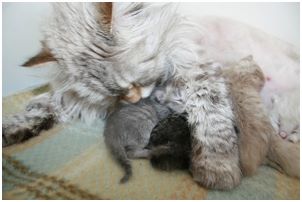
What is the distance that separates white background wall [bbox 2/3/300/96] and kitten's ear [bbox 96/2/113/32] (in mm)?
252

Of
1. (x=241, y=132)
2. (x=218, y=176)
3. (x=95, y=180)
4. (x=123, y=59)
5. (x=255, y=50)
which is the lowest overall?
(x=95, y=180)

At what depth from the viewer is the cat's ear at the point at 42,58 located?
145 centimetres

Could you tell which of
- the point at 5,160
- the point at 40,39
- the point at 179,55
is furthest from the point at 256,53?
the point at 5,160

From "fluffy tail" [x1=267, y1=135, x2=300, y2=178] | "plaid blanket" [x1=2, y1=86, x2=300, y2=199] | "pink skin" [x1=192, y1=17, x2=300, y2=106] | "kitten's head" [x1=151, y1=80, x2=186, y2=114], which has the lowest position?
"plaid blanket" [x1=2, y1=86, x2=300, y2=199]

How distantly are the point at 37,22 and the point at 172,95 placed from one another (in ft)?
2.10

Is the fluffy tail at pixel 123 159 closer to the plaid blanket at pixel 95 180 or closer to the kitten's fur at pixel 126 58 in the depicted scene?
the plaid blanket at pixel 95 180

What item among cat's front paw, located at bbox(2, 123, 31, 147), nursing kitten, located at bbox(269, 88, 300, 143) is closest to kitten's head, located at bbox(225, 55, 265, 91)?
nursing kitten, located at bbox(269, 88, 300, 143)

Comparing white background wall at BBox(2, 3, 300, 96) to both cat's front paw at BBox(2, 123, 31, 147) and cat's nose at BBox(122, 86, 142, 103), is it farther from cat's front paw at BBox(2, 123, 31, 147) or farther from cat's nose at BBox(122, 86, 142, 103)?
cat's nose at BBox(122, 86, 142, 103)

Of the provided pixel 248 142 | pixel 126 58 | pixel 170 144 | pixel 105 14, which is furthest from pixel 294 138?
pixel 105 14

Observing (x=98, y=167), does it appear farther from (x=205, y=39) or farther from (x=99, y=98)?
(x=205, y=39)

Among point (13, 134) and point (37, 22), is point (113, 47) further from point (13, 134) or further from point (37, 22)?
point (13, 134)

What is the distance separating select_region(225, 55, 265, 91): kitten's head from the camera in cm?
141

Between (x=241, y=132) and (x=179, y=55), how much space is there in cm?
42

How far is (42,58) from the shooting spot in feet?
4.80
